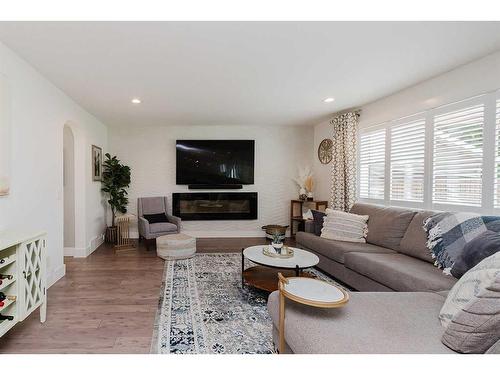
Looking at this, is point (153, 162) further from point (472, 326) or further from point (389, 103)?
point (472, 326)

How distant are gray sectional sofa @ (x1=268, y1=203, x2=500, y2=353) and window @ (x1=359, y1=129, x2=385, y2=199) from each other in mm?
757

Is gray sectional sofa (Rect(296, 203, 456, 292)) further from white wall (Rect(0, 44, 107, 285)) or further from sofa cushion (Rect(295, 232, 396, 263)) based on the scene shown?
white wall (Rect(0, 44, 107, 285))

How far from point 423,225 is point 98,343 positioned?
3005 mm

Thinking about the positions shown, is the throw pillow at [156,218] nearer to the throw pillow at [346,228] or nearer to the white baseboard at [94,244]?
the white baseboard at [94,244]

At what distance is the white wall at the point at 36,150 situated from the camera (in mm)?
2133

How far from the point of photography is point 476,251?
1729mm

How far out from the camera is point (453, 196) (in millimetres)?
2521

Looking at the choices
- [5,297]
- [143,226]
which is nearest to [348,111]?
[143,226]

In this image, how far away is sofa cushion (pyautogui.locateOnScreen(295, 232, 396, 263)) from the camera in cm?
266

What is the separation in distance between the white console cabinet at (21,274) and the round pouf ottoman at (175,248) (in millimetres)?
1646

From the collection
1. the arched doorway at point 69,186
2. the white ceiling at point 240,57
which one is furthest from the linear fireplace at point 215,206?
the white ceiling at point 240,57

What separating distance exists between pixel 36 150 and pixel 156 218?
7.48ft

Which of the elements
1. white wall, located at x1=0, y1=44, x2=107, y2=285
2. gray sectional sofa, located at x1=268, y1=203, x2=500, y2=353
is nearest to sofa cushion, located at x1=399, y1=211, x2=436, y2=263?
gray sectional sofa, located at x1=268, y1=203, x2=500, y2=353
